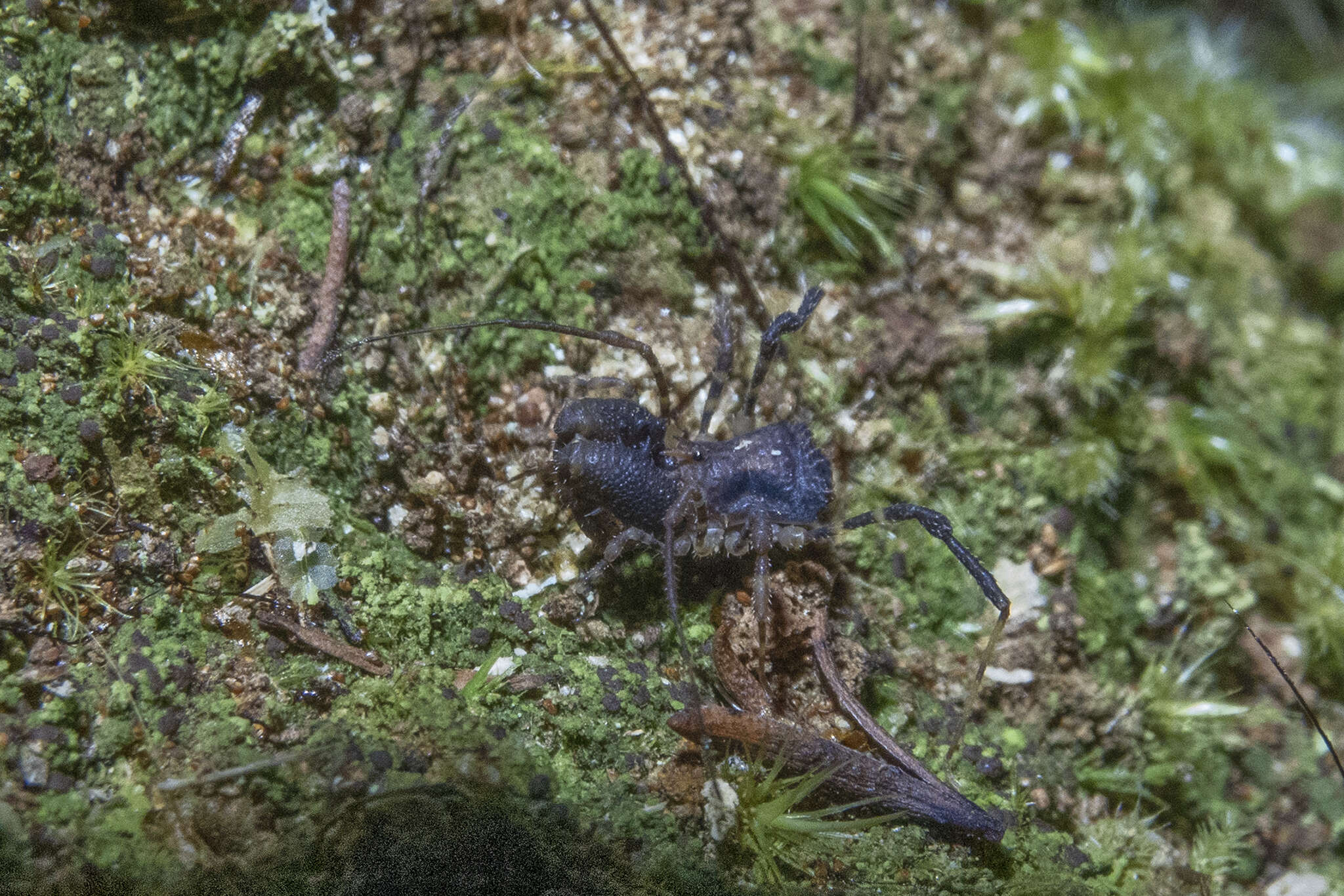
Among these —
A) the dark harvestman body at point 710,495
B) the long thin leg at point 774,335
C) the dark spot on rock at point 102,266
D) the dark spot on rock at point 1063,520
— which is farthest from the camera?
the dark spot on rock at point 1063,520

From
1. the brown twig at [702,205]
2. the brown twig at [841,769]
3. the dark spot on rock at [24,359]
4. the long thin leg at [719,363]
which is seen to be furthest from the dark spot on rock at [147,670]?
the brown twig at [702,205]

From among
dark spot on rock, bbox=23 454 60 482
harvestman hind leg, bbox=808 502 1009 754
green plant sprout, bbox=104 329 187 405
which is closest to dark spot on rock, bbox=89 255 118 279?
green plant sprout, bbox=104 329 187 405

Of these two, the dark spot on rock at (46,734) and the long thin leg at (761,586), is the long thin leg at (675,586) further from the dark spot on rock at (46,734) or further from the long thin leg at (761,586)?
the dark spot on rock at (46,734)

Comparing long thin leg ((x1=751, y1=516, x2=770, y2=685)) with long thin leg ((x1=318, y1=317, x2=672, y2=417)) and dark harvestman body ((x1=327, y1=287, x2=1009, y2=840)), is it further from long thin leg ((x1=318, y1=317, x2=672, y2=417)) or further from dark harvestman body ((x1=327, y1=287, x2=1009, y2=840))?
long thin leg ((x1=318, y1=317, x2=672, y2=417))

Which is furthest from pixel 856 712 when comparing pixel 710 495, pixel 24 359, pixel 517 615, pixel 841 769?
pixel 24 359

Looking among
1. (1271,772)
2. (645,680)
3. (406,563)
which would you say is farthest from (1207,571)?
(406,563)

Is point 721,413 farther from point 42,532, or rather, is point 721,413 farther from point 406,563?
point 42,532

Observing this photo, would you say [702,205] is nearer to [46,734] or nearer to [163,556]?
[163,556]

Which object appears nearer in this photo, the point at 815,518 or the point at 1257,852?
the point at 815,518
